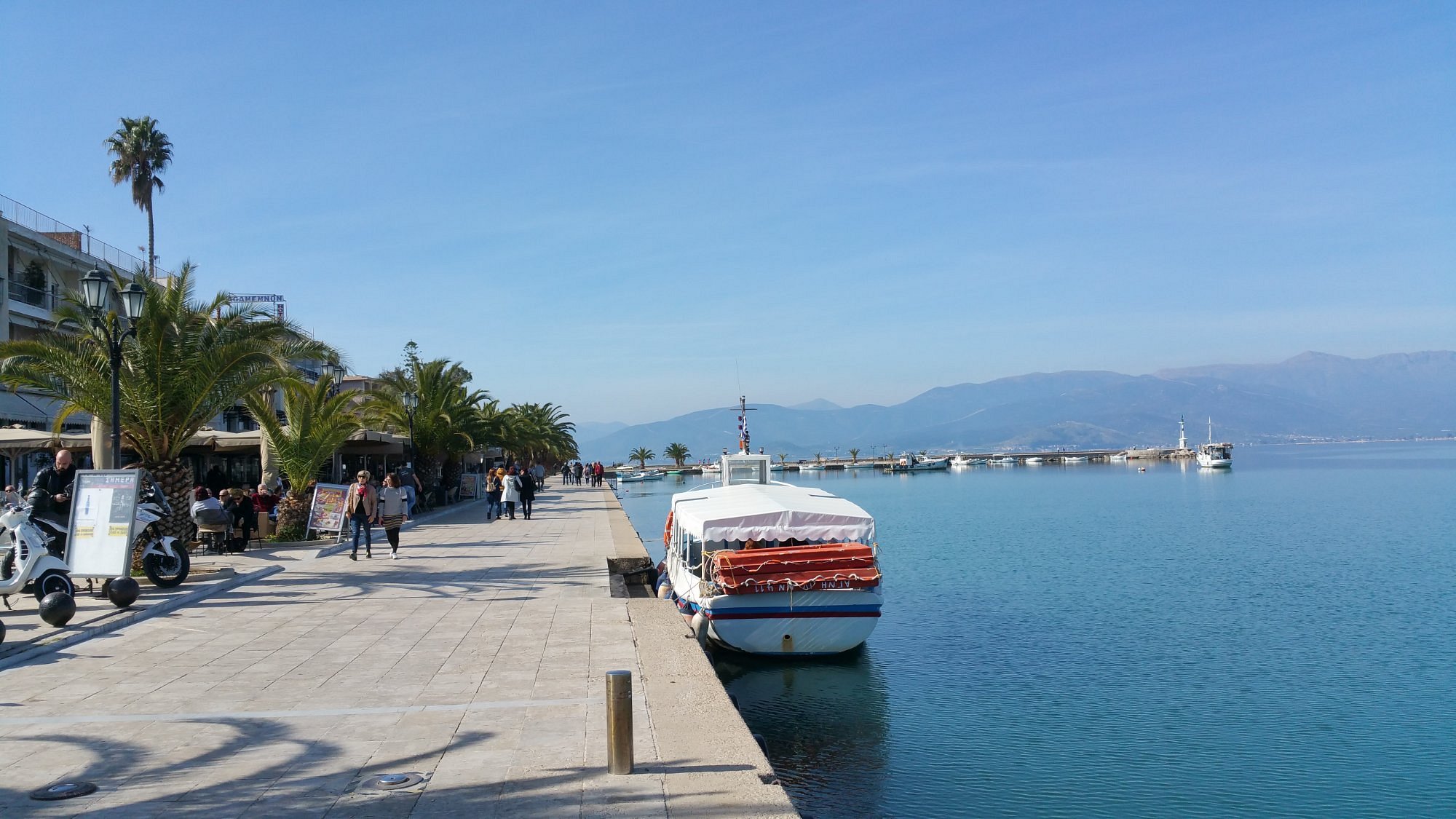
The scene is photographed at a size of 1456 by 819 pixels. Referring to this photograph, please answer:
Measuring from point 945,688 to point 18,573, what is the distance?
12.4 m

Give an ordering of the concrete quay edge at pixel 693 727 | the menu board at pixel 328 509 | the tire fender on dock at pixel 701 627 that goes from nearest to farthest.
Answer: the concrete quay edge at pixel 693 727, the tire fender on dock at pixel 701 627, the menu board at pixel 328 509

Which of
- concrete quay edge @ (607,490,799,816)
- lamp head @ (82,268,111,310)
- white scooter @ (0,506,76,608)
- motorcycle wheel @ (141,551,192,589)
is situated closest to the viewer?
concrete quay edge @ (607,490,799,816)

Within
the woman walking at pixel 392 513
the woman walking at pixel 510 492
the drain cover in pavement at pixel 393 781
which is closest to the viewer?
the drain cover in pavement at pixel 393 781

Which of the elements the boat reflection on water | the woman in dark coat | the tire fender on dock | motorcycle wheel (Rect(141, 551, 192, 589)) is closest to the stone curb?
motorcycle wheel (Rect(141, 551, 192, 589))

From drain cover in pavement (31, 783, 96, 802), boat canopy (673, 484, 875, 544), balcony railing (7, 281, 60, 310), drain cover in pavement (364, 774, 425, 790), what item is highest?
balcony railing (7, 281, 60, 310)

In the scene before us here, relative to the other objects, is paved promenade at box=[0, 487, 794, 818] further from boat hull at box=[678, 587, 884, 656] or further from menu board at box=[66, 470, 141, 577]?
boat hull at box=[678, 587, 884, 656]

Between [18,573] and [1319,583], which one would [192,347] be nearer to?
[18,573]

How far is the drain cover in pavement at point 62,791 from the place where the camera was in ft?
19.8

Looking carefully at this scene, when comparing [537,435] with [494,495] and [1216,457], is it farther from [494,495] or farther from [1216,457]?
[1216,457]

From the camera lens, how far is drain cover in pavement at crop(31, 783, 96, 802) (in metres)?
6.04

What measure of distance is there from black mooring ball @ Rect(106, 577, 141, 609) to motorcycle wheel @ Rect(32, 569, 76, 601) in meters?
0.45

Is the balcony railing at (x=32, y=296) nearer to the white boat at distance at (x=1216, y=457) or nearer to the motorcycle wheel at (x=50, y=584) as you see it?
the motorcycle wheel at (x=50, y=584)

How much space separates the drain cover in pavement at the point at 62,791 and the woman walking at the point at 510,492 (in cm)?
2631

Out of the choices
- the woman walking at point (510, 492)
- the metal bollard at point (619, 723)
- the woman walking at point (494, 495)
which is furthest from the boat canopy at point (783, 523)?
the woman walking at point (494, 495)
